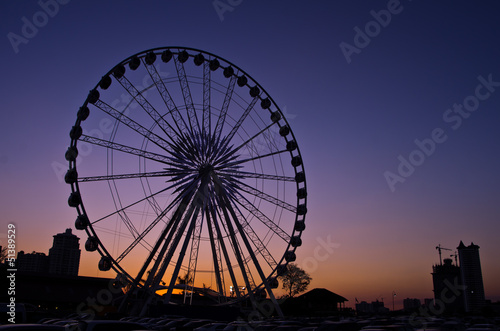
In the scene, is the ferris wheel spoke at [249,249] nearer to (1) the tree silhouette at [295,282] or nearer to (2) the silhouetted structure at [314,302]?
(2) the silhouetted structure at [314,302]

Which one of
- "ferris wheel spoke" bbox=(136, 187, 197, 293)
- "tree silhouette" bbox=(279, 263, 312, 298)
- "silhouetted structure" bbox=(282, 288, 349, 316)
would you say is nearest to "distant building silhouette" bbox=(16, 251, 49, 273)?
"tree silhouette" bbox=(279, 263, 312, 298)

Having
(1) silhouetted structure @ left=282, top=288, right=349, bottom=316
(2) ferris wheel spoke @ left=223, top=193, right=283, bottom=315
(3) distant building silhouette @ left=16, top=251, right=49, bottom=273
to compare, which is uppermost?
(3) distant building silhouette @ left=16, top=251, right=49, bottom=273

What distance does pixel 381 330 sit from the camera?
12898 mm

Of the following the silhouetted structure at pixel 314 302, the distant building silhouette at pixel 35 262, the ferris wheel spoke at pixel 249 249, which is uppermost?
the distant building silhouette at pixel 35 262

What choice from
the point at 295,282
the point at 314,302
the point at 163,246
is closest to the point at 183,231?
the point at 163,246

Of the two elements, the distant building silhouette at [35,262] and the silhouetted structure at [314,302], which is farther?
the distant building silhouette at [35,262]

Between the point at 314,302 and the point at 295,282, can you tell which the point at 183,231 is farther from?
the point at 295,282

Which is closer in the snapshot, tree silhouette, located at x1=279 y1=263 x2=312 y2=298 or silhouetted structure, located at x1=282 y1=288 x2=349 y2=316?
silhouetted structure, located at x1=282 y1=288 x2=349 y2=316

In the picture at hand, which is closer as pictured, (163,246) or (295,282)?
(163,246)

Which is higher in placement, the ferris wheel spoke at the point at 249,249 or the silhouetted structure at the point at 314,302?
the ferris wheel spoke at the point at 249,249

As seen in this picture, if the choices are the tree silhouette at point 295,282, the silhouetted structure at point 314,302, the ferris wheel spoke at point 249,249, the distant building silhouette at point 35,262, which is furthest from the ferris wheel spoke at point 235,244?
the distant building silhouette at point 35,262

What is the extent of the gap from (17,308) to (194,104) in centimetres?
1951

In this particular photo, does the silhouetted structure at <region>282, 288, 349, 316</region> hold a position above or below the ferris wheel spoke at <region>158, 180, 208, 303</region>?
below

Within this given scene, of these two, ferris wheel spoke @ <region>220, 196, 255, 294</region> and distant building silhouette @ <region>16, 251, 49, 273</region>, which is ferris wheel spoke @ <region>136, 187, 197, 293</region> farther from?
distant building silhouette @ <region>16, 251, 49, 273</region>
